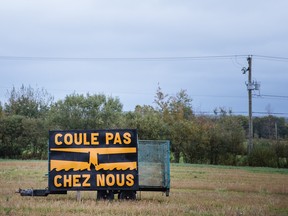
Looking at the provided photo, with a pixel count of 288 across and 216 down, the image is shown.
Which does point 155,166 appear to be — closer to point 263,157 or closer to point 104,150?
point 104,150

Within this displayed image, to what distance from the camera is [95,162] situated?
56.3 ft

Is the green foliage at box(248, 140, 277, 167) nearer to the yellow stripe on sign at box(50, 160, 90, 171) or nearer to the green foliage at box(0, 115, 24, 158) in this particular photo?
the green foliage at box(0, 115, 24, 158)

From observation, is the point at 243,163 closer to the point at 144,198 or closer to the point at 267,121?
the point at 144,198

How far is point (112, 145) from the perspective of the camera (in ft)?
56.5

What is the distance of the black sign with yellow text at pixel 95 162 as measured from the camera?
1712cm

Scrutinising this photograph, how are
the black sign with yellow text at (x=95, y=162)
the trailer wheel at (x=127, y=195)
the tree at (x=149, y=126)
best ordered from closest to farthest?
the black sign with yellow text at (x=95, y=162) < the trailer wheel at (x=127, y=195) < the tree at (x=149, y=126)

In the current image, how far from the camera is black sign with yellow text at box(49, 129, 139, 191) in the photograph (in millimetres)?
17125

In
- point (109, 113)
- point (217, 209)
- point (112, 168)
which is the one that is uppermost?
point (109, 113)

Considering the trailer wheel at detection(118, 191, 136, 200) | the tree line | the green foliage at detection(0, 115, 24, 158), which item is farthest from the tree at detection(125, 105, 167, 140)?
the trailer wheel at detection(118, 191, 136, 200)

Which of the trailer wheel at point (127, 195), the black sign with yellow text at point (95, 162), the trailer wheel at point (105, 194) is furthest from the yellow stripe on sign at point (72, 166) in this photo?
the trailer wheel at point (127, 195)

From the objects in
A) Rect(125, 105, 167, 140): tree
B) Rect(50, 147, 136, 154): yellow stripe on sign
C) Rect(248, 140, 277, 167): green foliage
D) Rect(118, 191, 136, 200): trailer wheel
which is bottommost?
Rect(118, 191, 136, 200): trailer wheel

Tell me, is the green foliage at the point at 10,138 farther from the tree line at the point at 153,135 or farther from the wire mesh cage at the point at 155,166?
the wire mesh cage at the point at 155,166

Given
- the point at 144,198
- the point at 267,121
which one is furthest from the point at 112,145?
the point at 267,121

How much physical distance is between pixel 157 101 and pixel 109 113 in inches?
910
